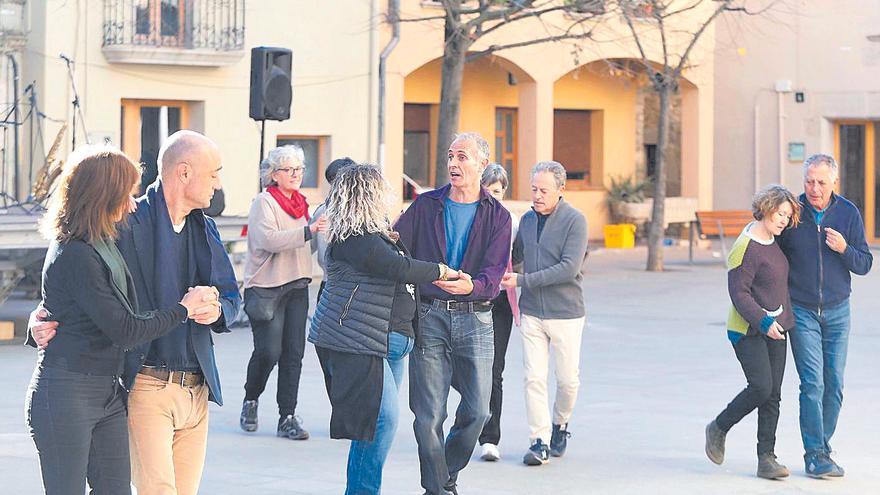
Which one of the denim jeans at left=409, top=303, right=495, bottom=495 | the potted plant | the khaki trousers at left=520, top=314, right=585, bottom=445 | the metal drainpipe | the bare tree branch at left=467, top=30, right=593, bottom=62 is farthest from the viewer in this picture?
the potted plant

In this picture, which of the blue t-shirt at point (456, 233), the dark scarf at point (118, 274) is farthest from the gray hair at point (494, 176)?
the dark scarf at point (118, 274)

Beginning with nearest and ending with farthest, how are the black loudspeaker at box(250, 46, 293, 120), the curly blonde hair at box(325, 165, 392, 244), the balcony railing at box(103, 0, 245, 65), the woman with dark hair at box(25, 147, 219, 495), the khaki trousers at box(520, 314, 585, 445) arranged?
the woman with dark hair at box(25, 147, 219, 495) < the curly blonde hair at box(325, 165, 392, 244) < the khaki trousers at box(520, 314, 585, 445) < the black loudspeaker at box(250, 46, 293, 120) < the balcony railing at box(103, 0, 245, 65)

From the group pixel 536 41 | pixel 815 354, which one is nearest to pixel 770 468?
pixel 815 354

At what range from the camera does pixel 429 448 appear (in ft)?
24.8

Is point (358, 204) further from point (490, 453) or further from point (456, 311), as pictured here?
point (490, 453)

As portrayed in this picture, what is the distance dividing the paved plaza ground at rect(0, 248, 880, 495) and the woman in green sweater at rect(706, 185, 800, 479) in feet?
1.15

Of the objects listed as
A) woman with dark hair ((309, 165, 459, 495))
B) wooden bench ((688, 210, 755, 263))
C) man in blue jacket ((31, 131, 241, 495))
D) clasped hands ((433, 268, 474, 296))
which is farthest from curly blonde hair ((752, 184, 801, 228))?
wooden bench ((688, 210, 755, 263))

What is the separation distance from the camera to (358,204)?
23.0 ft

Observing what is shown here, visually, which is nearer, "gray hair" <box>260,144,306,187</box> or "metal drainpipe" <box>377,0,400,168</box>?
"gray hair" <box>260,144,306,187</box>

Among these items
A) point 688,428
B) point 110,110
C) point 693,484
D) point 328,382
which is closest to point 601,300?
point 110,110

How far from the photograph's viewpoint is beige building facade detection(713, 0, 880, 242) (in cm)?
3091

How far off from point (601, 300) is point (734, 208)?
47.2ft

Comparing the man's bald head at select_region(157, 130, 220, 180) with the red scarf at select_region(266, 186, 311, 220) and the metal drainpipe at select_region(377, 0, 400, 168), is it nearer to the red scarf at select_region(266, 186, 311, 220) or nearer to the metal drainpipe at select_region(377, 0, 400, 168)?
the red scarf at select_region(266, 186, 311, 220)

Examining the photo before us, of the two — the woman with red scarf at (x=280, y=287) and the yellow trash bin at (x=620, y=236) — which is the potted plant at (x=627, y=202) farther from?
the woman with red scarf at (x=280, y=287)
